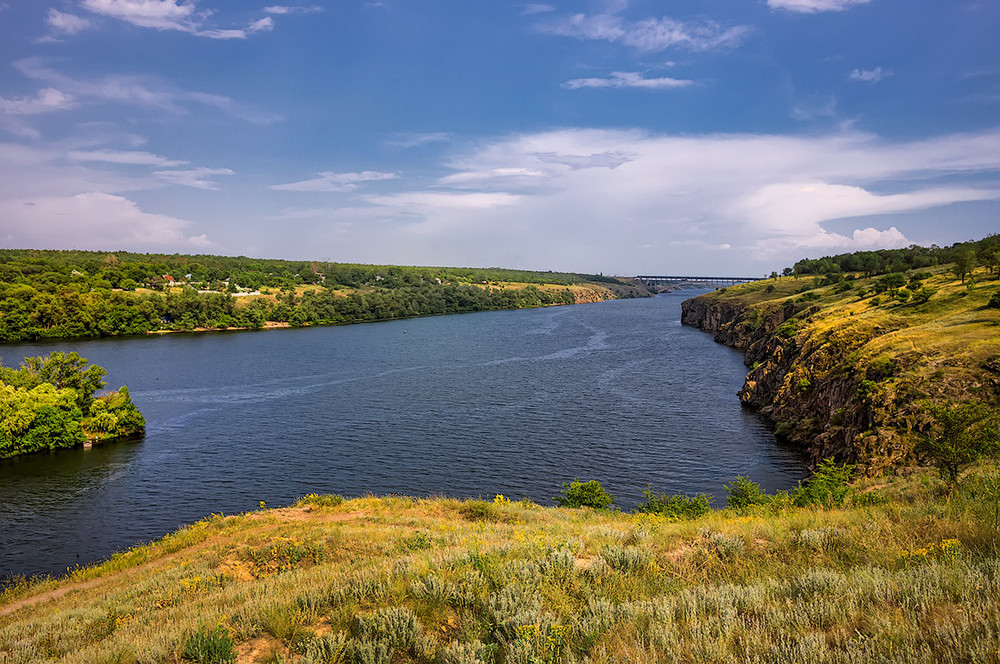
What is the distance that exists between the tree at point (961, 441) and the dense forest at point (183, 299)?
12632 cm

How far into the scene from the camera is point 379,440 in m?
41.3

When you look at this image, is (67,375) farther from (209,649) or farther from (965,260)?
(965,260)

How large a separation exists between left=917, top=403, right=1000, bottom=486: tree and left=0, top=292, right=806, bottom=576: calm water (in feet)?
51.8

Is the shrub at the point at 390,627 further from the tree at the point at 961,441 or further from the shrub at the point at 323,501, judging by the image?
the shrub at the point at 323,501

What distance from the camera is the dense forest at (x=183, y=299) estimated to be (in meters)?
99.9

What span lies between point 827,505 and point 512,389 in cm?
4375

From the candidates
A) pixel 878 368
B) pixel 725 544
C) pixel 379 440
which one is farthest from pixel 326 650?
pixel 379 440

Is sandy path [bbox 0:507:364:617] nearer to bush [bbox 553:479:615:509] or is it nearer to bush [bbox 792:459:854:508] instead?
bush [bbox 553:479:615:509]

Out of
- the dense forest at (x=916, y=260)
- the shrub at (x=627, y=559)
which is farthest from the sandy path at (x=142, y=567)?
the dense forest at (x=916, y=260)

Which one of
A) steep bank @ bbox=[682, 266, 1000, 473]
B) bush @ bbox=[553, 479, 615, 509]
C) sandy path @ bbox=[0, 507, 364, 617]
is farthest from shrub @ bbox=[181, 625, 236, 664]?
steep bank @ bbox=[682, 266, 1000, 473]

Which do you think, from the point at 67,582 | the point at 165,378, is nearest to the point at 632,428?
the point at 67,582

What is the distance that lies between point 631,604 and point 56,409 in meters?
49.5

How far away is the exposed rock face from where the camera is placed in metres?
25.5

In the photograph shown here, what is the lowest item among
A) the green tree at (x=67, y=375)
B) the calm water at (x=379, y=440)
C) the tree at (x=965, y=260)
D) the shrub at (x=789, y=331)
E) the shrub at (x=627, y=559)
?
the calm water at (x=379, y=440)
